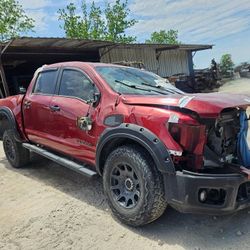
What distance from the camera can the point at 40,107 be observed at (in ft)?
18.1

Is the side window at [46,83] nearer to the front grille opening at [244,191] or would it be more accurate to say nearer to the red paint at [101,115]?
the red paint at [101,115]

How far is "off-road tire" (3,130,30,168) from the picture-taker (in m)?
6.43

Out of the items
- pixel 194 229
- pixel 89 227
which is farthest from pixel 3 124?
pixel 194 229

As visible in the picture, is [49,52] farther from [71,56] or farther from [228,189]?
[228,189]

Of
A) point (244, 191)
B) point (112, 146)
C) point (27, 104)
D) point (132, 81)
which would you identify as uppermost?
point (132, 81)

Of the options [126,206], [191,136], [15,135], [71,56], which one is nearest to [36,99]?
[15,135]

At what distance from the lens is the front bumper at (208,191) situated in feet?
10.9

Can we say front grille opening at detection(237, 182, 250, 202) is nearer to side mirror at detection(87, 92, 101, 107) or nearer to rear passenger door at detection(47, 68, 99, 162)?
rear passenger door at detection(47, 68, 99, 162)

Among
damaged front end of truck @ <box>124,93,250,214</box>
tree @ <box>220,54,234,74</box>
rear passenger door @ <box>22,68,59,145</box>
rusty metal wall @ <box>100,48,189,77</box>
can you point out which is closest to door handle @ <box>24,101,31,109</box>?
rear passenger door @ <box>22,68,59,145</box>

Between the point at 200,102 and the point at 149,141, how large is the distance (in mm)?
642

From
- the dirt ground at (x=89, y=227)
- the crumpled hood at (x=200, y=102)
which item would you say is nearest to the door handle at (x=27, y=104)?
the dirt ground at (x=89, y=227)

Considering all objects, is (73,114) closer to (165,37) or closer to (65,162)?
(65,162)

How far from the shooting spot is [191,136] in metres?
3.46

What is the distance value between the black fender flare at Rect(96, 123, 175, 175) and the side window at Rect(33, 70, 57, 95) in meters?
1.69
